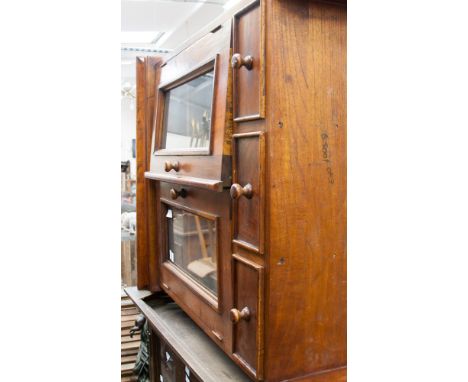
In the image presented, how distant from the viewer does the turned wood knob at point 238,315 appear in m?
1.22

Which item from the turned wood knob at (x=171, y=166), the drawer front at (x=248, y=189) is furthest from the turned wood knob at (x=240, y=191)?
the turned wood knob at (x=171, y=166)

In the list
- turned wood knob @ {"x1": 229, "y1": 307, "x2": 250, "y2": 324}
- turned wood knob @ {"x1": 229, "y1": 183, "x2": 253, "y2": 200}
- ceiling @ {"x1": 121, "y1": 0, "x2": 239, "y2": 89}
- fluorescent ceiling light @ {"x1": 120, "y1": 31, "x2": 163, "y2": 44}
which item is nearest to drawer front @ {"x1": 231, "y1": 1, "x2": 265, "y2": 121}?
turned wood knob @ {"x1": 229, "y1": 183, "x2": 253, "y2": 200}

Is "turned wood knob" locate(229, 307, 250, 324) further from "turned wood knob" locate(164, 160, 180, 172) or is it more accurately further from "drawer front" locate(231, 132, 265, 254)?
"turned wood knob" locate(164, 160, 180, 172)

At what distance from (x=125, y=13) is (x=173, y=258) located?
3.66 meters

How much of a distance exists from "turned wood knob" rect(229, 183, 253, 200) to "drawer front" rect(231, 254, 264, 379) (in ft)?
0.58

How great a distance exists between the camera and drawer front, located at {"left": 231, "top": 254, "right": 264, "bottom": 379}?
3.81ft

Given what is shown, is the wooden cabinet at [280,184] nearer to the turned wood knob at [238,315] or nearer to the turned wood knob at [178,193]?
the turned wood knob at [238,315]

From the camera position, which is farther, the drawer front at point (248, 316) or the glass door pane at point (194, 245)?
the glass door pane at point (194, 245)

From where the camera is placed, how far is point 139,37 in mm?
6023

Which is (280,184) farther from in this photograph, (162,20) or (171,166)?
(162,20)
